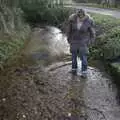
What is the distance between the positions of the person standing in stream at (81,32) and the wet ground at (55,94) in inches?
29.4

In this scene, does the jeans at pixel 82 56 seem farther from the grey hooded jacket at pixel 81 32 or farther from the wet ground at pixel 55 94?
the wet ground at pixel 55 94

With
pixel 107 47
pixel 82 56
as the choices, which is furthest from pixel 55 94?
pixel 107 47

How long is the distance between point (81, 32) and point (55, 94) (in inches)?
84.0

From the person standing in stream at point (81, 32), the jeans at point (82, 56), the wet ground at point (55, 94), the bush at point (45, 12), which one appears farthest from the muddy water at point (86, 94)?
the bush at point (45, 12)

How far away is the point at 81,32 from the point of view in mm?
8672

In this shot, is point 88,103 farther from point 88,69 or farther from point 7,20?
point 7,20

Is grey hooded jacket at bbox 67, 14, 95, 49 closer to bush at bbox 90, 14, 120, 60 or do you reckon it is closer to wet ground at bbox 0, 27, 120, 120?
wet ground at bbox 0, 27, 120, 120

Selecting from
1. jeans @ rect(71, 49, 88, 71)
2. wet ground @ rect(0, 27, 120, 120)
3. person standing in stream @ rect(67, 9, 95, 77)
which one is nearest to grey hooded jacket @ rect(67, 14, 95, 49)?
person standing in stream @ rect(67, 9, 95, 77)

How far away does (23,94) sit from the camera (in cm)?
754

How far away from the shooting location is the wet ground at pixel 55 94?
253 inches

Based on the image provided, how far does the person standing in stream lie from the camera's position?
337 inches

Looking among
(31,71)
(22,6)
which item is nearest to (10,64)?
(31,71)

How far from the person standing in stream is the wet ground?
2.45 feet

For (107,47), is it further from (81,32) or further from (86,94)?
(86,94)
